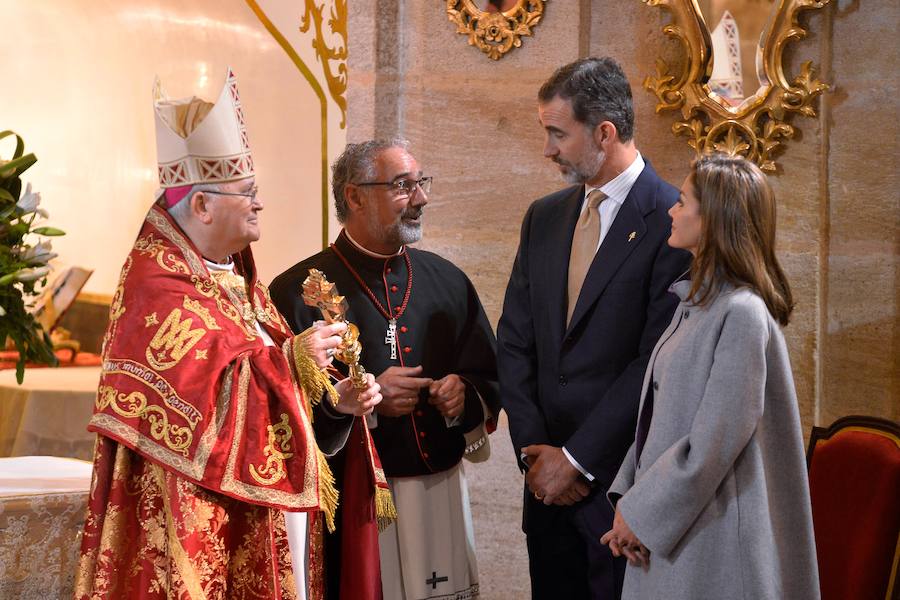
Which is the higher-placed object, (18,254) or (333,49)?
(333,49)

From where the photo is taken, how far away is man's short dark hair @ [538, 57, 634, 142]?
327 centimetres

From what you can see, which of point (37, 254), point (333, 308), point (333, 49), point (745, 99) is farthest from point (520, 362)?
point (333, 49)

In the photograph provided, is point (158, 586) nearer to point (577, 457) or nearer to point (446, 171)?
point (577, 457)

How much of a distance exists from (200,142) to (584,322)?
3.97 ft

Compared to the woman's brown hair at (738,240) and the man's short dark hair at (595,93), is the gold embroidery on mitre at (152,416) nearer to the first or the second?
the woman's brown hair at (738,240)

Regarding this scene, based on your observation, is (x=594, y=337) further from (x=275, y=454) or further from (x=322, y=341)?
(x=275, y=454)

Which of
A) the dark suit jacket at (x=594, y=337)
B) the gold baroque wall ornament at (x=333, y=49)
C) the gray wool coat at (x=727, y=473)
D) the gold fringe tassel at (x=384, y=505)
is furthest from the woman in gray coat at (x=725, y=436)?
the gold baroque wall ornament at (x=333, y=49)

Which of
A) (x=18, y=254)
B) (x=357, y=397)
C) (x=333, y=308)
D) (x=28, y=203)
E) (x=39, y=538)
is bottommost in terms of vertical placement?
(x=39, y=538)

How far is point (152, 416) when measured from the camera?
2.70 m

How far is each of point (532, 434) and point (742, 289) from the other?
0.89 metres

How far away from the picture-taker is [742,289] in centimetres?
261

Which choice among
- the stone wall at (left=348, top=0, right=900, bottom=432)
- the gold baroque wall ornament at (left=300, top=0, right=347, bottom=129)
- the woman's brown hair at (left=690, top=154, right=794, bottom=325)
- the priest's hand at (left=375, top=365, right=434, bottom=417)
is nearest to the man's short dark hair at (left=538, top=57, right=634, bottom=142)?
the woman's brown hair at (left=690, top=154, right=794, bottom=325)

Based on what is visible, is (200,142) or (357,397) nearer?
(200,142)

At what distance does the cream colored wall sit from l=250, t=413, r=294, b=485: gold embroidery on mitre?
310 centimetres
